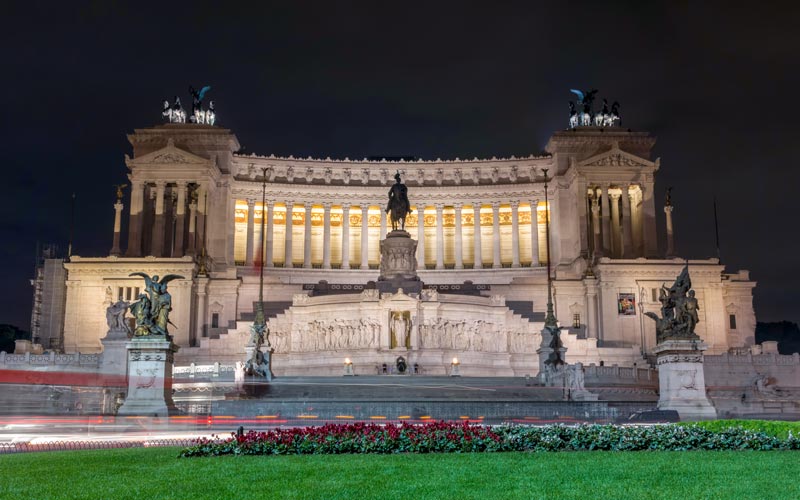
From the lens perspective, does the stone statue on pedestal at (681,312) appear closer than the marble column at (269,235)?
Yes

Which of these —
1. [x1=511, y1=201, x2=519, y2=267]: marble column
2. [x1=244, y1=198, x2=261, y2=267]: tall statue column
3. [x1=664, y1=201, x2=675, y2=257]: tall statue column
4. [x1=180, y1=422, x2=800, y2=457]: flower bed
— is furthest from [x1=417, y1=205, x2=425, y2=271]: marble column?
[x1=180, y1=422, x2=800, y2=457]: flower bed

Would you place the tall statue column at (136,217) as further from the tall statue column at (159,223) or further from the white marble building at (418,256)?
the tall statue column at (159,223)

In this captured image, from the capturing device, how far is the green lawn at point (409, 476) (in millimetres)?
14234

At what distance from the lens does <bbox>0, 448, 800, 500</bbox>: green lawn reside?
1423 centimetres

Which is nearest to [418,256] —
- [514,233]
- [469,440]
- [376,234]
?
[376,234]

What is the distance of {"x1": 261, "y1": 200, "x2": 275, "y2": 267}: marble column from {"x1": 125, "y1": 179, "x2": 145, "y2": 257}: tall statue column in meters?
13.6

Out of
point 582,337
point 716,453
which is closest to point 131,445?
point 716,453

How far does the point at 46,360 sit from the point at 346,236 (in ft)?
146

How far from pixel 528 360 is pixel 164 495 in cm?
5537

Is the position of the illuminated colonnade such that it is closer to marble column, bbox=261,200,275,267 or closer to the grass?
marble column, bbox=261,200,275,267

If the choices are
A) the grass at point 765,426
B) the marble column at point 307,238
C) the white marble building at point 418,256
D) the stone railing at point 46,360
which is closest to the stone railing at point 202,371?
the stone railing at point 46,360

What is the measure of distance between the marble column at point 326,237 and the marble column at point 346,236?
1.62m

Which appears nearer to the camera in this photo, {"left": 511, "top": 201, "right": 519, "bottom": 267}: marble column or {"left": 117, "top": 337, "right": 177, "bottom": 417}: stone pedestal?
{"left": 117, "top": 337, "right": 177, "bottom": 417}: stone pedestal

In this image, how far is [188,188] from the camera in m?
89.7
